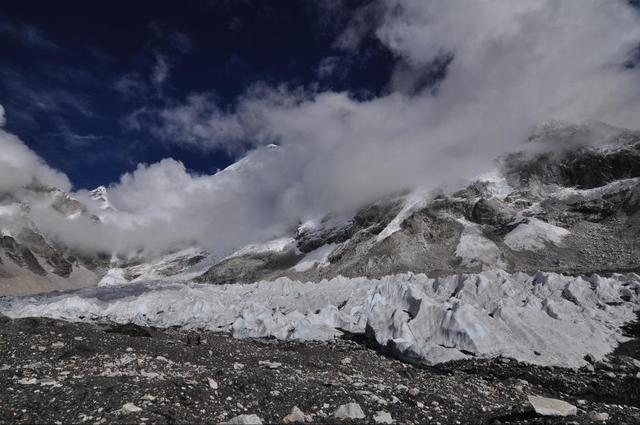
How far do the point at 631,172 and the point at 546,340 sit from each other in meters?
185

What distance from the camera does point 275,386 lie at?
14234 mm

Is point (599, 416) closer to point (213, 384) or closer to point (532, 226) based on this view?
point (213, 384)

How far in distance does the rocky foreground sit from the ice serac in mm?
1527

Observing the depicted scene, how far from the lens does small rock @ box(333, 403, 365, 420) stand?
38.7 feet

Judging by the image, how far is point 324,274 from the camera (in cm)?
16888

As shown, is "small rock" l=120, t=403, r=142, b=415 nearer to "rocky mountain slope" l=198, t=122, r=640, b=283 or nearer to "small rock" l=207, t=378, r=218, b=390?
"small rock" l=207, t=378, r=218, b=390

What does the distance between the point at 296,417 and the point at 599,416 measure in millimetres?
9593

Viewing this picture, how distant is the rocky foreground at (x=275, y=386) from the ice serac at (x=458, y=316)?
1.53 metres

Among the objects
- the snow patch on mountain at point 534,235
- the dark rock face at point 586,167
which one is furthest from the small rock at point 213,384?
the dark rock face at point 586,167

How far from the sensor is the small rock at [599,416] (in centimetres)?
1333

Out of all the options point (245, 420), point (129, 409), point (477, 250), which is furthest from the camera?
point (477, 250)

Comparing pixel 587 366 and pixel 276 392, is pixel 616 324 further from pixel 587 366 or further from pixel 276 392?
pixel 276 392

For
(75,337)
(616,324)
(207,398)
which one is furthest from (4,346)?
(616,324)

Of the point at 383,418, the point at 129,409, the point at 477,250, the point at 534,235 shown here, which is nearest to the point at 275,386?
the point at 383,418
